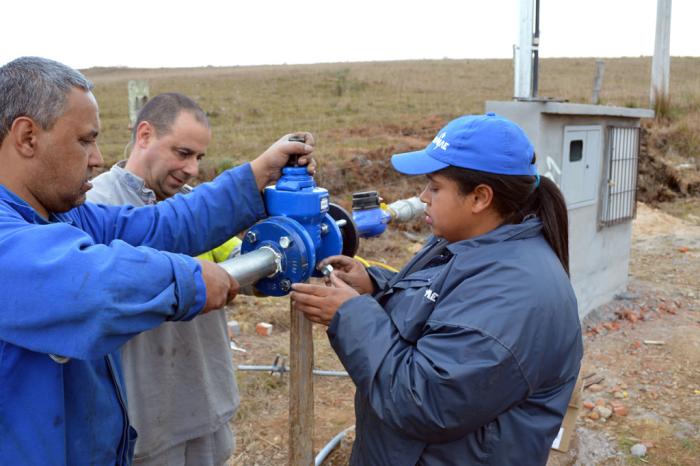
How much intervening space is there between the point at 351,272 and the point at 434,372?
0.63 metres

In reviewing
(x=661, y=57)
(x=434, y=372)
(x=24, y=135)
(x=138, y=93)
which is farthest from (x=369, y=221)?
(x=661, y=57)

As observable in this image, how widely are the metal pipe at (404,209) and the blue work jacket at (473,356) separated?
37.1 inches

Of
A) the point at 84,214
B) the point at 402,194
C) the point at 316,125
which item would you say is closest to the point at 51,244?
the point at 84,214

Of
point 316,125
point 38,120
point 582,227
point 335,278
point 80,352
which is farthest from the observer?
point 316,125

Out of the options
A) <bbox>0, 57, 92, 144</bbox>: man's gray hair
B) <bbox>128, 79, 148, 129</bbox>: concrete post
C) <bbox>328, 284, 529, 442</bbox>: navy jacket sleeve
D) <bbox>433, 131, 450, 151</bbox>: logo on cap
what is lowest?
<bbox>328, 284, 529, 442</bbox>: navy jacket sleeve

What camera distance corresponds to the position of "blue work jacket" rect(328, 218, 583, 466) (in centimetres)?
164

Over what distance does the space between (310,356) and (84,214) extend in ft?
2.82

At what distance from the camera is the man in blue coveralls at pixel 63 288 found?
129cm

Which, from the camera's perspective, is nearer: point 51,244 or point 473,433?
point 51,244

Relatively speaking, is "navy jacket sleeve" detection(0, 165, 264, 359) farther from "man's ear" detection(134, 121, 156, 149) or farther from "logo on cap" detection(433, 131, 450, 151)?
"man's ear" detection(134, 121, 156, 149)

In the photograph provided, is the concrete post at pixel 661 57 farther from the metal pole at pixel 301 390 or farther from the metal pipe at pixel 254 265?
the metal pipe at pixel 254 265

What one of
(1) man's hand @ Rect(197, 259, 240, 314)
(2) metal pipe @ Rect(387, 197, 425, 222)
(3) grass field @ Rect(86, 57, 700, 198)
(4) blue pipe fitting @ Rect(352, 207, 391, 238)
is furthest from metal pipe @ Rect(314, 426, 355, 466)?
(3) grass field @ Rect(86, 57, 700, 198)

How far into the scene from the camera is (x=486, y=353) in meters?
1.62

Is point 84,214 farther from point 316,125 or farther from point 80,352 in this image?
point 316,125
